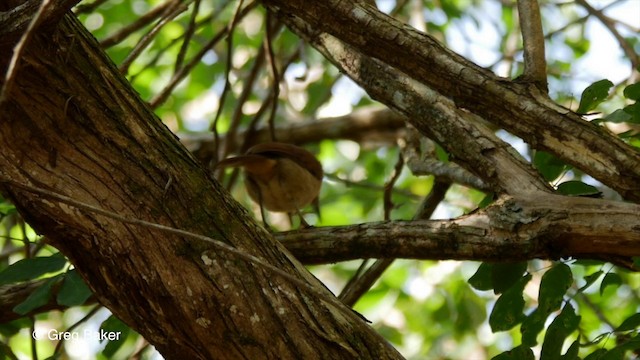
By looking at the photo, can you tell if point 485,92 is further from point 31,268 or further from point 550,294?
point 31,268

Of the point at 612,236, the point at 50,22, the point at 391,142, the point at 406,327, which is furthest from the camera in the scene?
the point at 406,327

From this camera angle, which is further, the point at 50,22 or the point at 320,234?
the point at 320,234

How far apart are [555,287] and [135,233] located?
4.27ft

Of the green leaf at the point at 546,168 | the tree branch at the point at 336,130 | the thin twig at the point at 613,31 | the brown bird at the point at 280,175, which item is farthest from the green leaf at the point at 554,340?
the tree branch at the point at 336,130

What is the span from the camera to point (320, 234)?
2908 mm

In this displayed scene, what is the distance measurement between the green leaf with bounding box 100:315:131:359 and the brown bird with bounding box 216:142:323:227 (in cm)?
142

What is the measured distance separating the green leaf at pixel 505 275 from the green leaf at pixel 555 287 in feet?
0.50

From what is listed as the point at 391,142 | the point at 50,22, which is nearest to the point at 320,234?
the point at 50,22

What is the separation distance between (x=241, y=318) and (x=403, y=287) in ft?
12.2

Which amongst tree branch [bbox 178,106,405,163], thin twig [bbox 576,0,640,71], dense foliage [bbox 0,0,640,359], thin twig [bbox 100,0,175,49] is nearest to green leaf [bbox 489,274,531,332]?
dense foliage [bbox 0,0,640,359]

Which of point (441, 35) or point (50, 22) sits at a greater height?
point (441, 35)

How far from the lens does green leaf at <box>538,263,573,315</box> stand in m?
2.61

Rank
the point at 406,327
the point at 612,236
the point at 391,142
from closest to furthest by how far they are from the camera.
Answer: the point at 612,236
the point at 391,142
the point at 406,327

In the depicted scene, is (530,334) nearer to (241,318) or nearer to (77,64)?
(241,318)
